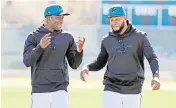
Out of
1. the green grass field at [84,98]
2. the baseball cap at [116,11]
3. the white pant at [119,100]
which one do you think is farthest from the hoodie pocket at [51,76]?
the green grass field at [84,98]

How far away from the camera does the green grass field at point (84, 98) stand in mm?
10984

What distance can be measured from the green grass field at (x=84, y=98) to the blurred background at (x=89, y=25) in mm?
4516

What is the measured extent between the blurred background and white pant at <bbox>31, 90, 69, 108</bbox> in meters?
12.7

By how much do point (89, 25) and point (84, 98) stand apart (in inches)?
320

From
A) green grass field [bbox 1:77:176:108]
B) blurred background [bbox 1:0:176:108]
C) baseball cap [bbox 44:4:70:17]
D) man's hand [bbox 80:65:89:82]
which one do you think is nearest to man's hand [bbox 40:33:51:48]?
baseball cap [bbox 44:4:70:17]

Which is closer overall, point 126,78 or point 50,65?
point 126,78

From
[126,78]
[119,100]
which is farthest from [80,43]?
[119,100]

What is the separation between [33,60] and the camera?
18.1 ft

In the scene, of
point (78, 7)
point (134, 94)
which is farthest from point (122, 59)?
point (78, 7)

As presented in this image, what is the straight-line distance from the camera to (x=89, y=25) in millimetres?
20125

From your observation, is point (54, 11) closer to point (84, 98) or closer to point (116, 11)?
point (116, 11)

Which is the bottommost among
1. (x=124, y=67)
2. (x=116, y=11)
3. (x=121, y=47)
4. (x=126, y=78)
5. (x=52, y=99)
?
(x=52, y=99)

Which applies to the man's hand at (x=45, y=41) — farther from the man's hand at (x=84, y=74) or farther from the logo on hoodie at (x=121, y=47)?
the logo on hoodie at (x=121, y=47)

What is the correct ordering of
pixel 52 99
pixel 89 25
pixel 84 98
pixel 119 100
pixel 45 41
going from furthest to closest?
pixel 89 25 → pixel 84 98 → pixel 52 99 → pixel 119 100 → pixel 45 41
